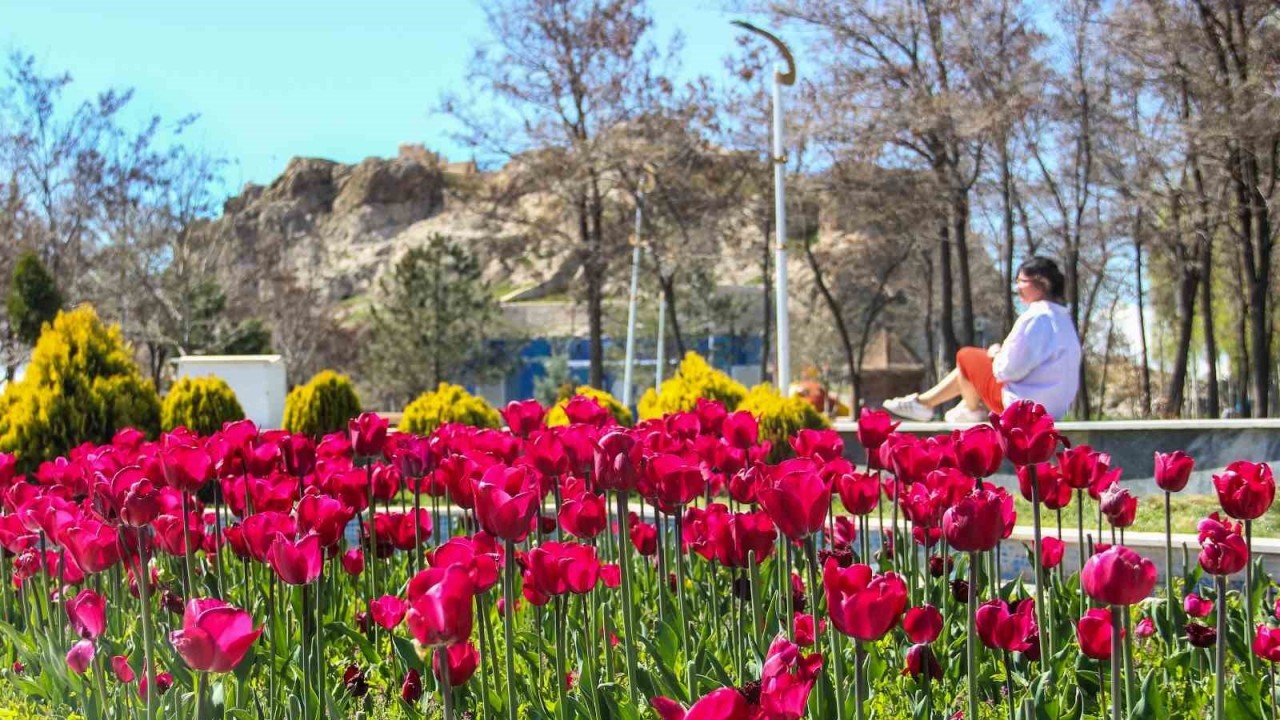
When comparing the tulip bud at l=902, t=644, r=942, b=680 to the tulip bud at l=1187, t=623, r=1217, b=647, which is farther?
the tulip bud at l=1187, t=623, r=1217, b=647

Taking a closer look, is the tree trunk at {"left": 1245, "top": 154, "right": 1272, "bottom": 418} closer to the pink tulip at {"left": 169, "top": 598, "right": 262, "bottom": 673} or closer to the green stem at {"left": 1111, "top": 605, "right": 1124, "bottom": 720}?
the green stem at {"left": 1111, "top": 605, "right": 1124, "bottom": 720}

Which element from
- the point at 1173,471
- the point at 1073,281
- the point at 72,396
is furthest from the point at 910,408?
the point at 1073,281

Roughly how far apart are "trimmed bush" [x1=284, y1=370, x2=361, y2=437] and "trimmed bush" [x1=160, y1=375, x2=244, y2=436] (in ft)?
3.02

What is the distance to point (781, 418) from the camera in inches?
399

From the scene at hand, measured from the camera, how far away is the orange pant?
773cm

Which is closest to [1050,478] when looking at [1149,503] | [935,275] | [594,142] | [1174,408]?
[1149,503]

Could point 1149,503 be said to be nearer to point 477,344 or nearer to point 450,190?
point 450,190

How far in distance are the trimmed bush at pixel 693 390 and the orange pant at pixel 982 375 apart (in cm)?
293

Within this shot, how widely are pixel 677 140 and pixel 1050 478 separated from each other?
22.7 metres

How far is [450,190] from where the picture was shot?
89.7 ft

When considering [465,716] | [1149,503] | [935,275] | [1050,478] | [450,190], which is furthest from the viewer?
[935,275]

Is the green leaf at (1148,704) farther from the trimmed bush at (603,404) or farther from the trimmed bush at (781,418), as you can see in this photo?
the trimmed bush at (781,418)

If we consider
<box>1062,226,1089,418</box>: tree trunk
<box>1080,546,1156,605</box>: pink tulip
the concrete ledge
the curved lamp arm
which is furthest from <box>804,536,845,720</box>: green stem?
<box>1062,226,1089,418</box>: tree trunk

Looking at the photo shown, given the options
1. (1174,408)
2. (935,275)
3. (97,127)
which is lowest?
(1174,408)
